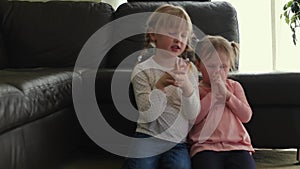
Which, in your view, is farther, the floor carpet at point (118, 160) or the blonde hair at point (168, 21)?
the floor carpet at point (118, 160)

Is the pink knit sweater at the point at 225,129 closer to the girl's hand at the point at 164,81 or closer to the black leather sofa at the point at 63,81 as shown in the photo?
the girl's hand at the point at 164,81

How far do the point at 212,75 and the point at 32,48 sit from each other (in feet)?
4.75

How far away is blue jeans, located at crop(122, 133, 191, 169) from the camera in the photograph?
1.47 m

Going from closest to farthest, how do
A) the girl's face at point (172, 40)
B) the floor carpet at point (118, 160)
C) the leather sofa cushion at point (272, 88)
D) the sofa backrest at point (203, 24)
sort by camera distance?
the girl's face at point (172, 40) → the leather sofa cushion at point (272, 88) → the floor carpet at point (118, 160) → the sofa backrest at point (203, 24)

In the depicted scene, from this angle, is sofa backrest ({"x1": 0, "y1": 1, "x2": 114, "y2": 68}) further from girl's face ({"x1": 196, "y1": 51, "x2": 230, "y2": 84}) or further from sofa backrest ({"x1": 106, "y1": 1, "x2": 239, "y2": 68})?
girl's face ({"x1": 196, "y1": 51, "x2": 230, "y2": 84})

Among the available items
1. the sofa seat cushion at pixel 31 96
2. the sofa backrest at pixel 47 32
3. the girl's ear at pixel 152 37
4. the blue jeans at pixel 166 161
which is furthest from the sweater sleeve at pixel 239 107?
the sofa backrest at pixel 47 32

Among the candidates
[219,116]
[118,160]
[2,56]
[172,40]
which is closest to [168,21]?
[172,40]

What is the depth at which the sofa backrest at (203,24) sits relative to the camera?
8.54ft

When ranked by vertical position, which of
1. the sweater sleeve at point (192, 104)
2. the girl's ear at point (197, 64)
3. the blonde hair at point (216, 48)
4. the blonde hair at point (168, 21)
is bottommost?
the sweater sleeve at point (192, 104)

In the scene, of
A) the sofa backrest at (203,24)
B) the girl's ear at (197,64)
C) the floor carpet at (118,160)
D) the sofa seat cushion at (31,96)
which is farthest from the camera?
the sofa backrest at (203,24)

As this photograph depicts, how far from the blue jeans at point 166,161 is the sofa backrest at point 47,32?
1305 mm

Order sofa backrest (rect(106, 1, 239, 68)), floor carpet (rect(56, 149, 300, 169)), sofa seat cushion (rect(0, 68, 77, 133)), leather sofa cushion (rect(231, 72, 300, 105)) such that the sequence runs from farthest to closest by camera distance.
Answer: sofa backrest (rect(106, 1, 239, 68))
floor carpet (rect(56, 149, 300, 169))
leather sofa cushion (rect(231, 72, 300, 105))
sofa seat cushion (rect(0, 68, 77, 133))

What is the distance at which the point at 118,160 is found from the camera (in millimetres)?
2219

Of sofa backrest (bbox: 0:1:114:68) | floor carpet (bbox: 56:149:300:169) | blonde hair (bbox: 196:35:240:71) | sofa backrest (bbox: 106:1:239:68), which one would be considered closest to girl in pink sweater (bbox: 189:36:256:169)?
blonde hair (bbox: 196:35:240:71)
